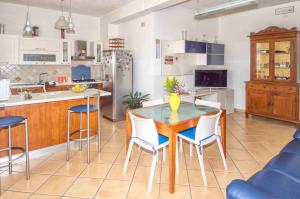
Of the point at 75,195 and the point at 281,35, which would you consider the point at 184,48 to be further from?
the point at 75,195

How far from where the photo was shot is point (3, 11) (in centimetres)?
542

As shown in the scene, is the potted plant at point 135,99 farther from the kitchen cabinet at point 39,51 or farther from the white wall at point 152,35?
the kitchen cabinet at point 39,51

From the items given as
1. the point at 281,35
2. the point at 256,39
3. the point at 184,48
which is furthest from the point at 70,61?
the point at 281,35

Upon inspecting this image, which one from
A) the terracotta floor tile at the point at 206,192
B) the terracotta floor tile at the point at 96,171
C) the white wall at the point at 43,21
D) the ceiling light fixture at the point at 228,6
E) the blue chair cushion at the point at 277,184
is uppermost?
the white wall at the point at 43,21

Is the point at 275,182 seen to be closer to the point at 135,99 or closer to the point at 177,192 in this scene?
the point at 177,192

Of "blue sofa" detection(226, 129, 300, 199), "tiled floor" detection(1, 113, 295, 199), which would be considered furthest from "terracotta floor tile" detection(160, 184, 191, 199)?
"blue sofa" detection(226, 129, 300, 199)

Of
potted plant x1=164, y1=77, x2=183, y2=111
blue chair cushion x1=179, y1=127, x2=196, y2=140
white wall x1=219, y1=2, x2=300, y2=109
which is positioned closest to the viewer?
blue chair cushion x1=179, y1=127, x2=196, y2=140

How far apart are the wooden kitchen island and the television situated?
11.0ft

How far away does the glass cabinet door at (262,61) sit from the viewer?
5.39 m

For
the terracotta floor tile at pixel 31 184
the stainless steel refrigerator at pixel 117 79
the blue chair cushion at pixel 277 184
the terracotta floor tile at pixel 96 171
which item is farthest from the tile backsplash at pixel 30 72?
the blue chair cushion at pixel 277 184

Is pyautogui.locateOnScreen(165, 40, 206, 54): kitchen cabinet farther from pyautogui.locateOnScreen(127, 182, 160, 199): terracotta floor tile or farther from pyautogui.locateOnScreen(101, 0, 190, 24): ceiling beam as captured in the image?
pyautogui.locateOnScreen(127, 182, 160, 199): terracotta floor tile

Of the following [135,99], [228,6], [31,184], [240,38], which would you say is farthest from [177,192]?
[240,38]

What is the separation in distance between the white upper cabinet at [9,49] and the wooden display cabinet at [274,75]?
17.5 ft

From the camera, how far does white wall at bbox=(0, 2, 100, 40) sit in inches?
216
